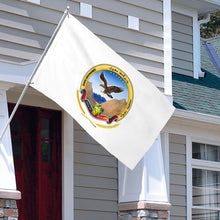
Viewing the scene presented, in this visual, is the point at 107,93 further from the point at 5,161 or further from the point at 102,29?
the point at 102,29

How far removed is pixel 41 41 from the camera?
29.8 feet

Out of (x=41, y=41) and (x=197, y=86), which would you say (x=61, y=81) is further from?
(x=197, y=86)

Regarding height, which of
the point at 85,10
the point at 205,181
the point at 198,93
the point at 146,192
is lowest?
the point at 146,192

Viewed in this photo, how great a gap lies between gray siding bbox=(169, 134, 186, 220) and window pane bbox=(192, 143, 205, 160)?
256mm

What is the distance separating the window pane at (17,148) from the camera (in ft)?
30.6

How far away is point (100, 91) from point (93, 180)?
86.3 inches

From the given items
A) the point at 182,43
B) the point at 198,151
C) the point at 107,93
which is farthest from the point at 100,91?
the point at 182,43

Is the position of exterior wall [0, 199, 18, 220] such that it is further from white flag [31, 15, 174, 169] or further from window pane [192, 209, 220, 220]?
window pane [192, 209, 220, 220]

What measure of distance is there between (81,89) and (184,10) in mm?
6705

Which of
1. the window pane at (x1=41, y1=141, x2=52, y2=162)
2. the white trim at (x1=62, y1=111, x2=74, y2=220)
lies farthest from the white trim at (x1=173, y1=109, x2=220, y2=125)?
the window pane at (x1=41, y1=141, x2=52, y2=162)

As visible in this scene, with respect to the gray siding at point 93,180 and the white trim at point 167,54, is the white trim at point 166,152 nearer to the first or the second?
the white trim at point 167,54

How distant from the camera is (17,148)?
938 cm

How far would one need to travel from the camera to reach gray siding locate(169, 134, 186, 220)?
36.5 ft

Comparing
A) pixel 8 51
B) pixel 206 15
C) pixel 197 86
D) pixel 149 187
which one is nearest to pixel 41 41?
pixel 8 51
